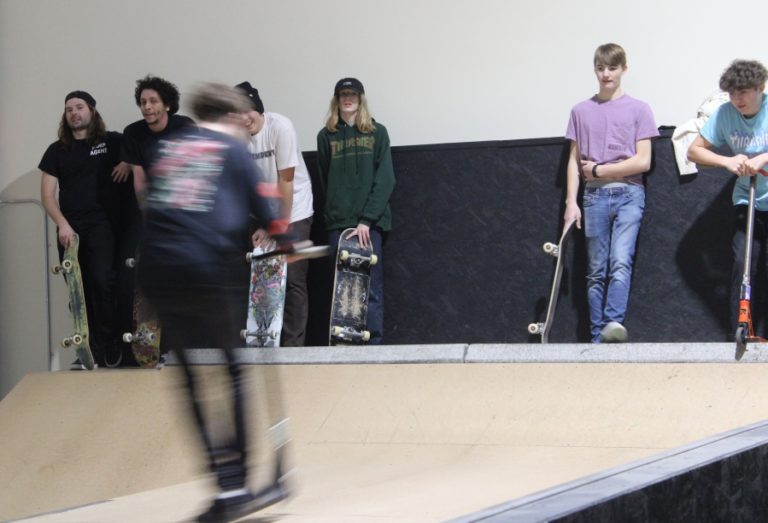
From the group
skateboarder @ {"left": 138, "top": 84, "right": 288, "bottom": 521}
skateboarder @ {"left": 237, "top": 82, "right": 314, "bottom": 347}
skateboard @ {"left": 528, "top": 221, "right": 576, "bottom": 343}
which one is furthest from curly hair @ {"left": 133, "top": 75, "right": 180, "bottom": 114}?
skateboarder @ {"left": 138, "top": 84, "right": 288, "bottom": 521}

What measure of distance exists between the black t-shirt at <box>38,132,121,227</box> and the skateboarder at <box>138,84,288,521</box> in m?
4.33

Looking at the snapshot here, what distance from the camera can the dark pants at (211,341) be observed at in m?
3.46

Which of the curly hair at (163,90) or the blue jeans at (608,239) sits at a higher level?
the curly hair at (163,90)

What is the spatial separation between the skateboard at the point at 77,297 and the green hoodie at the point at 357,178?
168 centimetres

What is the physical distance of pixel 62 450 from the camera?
21.4ft

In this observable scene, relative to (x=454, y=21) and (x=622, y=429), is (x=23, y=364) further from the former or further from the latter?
(x=622, y=429)

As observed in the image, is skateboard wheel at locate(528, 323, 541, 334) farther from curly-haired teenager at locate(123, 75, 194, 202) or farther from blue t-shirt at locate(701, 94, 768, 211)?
curly-haired teenager at locate(123, 75, 194, 202)

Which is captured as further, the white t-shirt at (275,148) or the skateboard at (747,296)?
the white t-shirt at (275,148)

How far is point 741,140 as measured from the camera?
6.21 metres

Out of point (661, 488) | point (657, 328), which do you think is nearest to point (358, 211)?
point (657, 328)

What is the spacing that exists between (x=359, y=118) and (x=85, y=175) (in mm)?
1955

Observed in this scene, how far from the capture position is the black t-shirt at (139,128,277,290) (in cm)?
350

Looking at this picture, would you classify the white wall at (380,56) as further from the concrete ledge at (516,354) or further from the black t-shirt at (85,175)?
the concrete ledge at (516,354)

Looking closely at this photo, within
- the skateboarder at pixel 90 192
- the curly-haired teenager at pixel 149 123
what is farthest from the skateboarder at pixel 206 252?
the skateboarder at pixel 90 192
